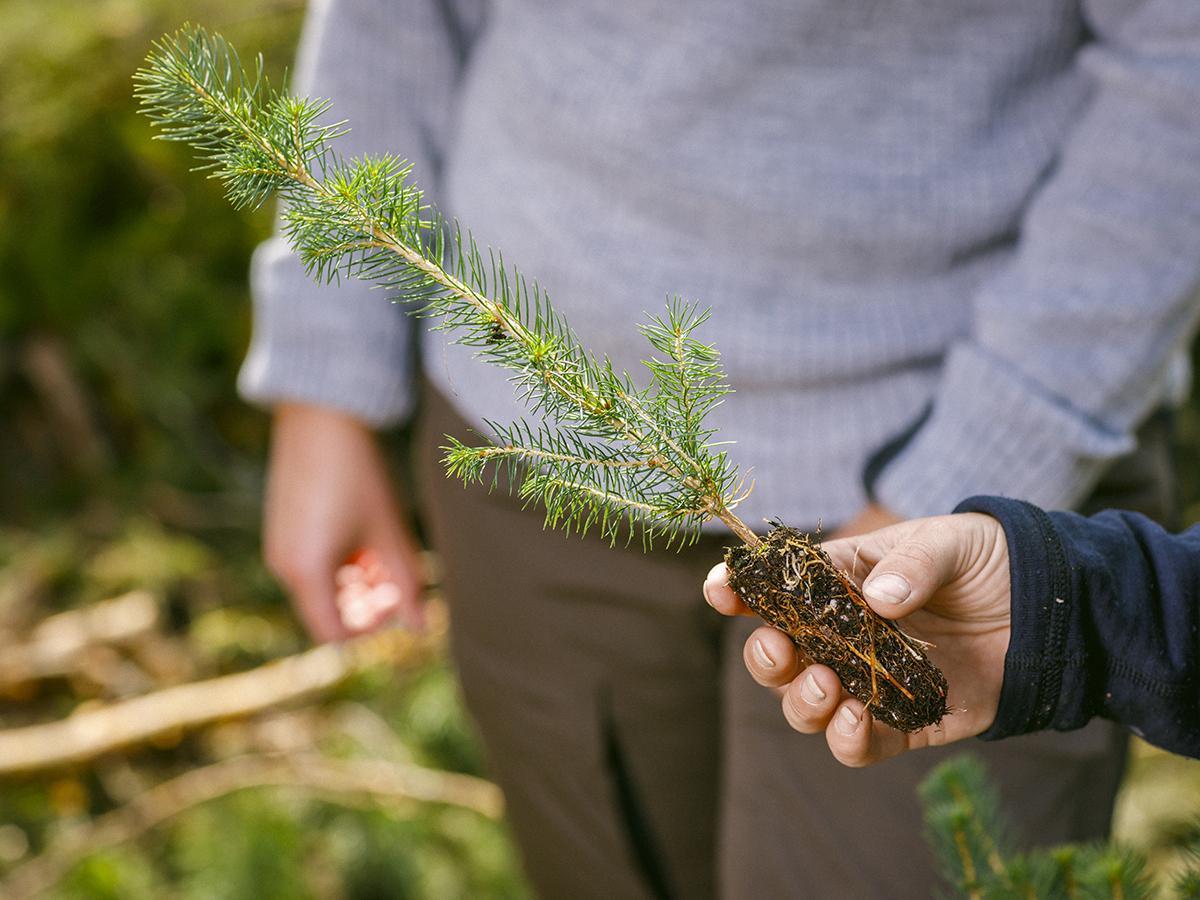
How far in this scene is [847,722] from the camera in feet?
2.14

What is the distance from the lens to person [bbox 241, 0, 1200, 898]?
3.31 ft

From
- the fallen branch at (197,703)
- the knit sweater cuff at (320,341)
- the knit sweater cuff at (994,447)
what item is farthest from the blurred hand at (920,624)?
the fallen branch at (197,703)

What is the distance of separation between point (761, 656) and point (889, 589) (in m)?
0.11

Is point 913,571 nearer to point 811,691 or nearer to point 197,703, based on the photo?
point 811,691

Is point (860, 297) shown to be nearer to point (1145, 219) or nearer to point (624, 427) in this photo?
point (1145, 219)

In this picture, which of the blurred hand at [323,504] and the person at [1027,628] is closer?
the person at [1027,628]

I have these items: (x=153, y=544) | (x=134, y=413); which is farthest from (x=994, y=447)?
(x=134, y=413)

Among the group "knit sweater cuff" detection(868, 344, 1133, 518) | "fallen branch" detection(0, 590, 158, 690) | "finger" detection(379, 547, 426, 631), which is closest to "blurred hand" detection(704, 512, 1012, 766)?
"knit sweater cuff" detection(868, 344, 1133, 518)

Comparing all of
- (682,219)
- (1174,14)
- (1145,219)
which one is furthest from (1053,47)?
(682,219)

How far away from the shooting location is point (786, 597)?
637 millimetres

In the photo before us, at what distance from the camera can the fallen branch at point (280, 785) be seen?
7.35 ft

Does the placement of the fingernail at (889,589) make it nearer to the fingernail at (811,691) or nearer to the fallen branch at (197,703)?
the fingernail at (811,691)

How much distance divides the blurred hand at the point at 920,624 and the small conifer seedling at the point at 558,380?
2 centimetres

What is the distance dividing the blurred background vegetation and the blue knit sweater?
1.46 meters
